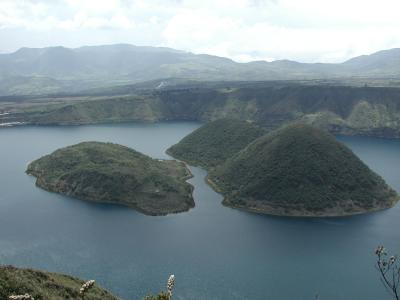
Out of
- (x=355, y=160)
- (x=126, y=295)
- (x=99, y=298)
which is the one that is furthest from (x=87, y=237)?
(x=355, y=160)

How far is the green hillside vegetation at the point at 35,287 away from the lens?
38.3m

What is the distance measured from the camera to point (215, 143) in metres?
157

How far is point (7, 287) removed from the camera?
37.8 m

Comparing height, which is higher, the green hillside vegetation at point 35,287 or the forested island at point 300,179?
the green hillside vegetation at point 35,287

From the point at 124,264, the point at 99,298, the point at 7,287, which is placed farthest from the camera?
the point at 124,264

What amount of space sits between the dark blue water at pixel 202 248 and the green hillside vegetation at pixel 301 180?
13.4 ft

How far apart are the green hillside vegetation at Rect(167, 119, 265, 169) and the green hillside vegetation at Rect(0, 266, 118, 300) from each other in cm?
9755

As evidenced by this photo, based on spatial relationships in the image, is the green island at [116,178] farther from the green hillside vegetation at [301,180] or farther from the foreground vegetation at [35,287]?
the foreground vegetation at [35,287]

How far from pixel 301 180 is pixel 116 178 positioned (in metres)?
47.5

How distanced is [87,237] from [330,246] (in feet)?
159

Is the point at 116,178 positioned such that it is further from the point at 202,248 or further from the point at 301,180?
the point at 301,180

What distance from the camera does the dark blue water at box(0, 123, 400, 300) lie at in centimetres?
7181

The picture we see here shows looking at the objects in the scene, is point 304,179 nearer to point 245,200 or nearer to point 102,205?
point 245,200

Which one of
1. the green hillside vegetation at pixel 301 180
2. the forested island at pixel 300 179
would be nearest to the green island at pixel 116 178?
the forested island at pixel 300 179
